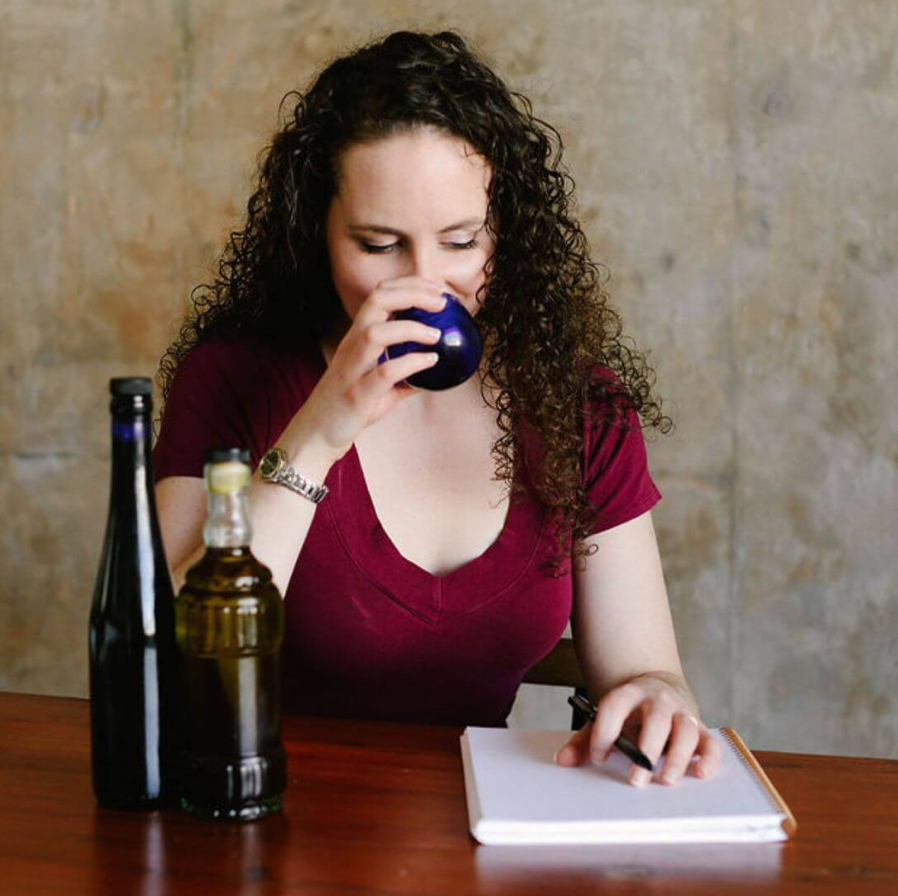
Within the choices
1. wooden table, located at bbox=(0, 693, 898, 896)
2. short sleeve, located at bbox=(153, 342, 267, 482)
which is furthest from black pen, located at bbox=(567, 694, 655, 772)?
short sleeve, located at bbox=(153, 342, 267, 482)

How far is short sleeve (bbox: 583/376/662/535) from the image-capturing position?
1.56 meters

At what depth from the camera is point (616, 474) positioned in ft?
5.19

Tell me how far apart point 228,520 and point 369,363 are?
389 millimetres

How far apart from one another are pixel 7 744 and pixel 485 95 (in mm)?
898

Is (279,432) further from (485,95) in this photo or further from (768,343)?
(768,343)

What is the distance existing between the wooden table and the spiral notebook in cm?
1

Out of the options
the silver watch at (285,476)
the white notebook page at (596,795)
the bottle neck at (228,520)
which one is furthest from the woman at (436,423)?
the bottle neck at (228,520)

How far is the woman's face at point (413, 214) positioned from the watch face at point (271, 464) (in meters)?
0.27

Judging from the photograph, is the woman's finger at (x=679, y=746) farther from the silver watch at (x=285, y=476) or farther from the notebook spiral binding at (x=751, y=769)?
the silver watch at (x=285, y=476)

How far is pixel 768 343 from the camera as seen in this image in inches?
92.0

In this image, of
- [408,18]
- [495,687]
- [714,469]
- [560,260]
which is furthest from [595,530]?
[408,18]

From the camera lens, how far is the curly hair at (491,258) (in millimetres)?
1488

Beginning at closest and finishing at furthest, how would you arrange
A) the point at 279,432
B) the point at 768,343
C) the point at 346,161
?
the point at 346,161 → the point at 279,432 → the point at 768,343

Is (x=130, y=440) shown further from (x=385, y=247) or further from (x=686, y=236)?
(x=686, y=236)
